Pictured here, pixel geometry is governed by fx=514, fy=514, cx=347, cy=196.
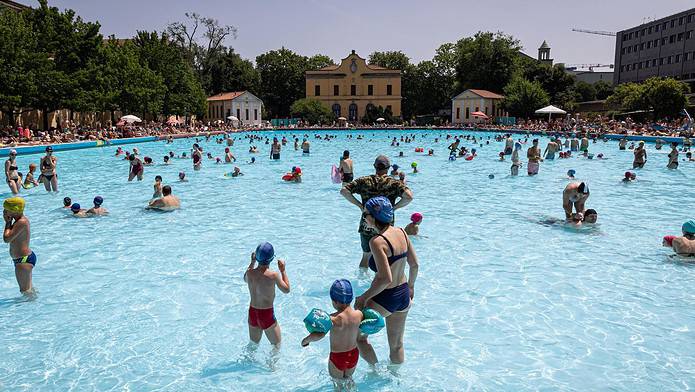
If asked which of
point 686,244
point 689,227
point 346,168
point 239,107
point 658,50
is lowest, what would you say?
point 686,244

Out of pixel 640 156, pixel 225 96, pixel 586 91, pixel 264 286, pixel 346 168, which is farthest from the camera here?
pixel 586 91

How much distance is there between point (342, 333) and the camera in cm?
412

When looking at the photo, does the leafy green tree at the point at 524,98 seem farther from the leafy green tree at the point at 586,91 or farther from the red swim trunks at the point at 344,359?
the red swim trunks at the point at 344,359

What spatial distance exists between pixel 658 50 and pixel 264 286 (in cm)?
8336

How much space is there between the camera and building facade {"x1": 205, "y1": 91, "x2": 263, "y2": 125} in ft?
224

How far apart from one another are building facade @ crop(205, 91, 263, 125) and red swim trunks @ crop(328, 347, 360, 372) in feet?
214

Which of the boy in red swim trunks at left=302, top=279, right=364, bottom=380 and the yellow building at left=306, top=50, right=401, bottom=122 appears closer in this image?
the boy in red swim trunks at left=302, top=279, right=364, bottom=380

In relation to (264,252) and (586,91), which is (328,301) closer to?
(264,252)

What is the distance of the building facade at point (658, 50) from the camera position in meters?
65.4

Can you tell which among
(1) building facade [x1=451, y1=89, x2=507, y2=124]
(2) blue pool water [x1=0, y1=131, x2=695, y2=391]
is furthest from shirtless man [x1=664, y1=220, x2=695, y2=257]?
(1) building facade [x1=451, y1=89, x2=507, y2=124]

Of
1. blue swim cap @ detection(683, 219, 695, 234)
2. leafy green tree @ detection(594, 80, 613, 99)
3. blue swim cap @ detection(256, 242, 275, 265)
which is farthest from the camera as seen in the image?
leafy green tree @ detection(594, 80, 613, 99)

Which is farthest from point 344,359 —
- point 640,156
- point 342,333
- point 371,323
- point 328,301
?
point 640,156

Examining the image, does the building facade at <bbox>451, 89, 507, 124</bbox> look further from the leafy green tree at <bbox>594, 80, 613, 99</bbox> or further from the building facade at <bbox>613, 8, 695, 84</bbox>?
the building facade at <bbox>613, 8, 695, 84</bbox>

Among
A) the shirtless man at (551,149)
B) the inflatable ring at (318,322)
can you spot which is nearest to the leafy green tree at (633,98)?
the shirtless man at (551,149)
